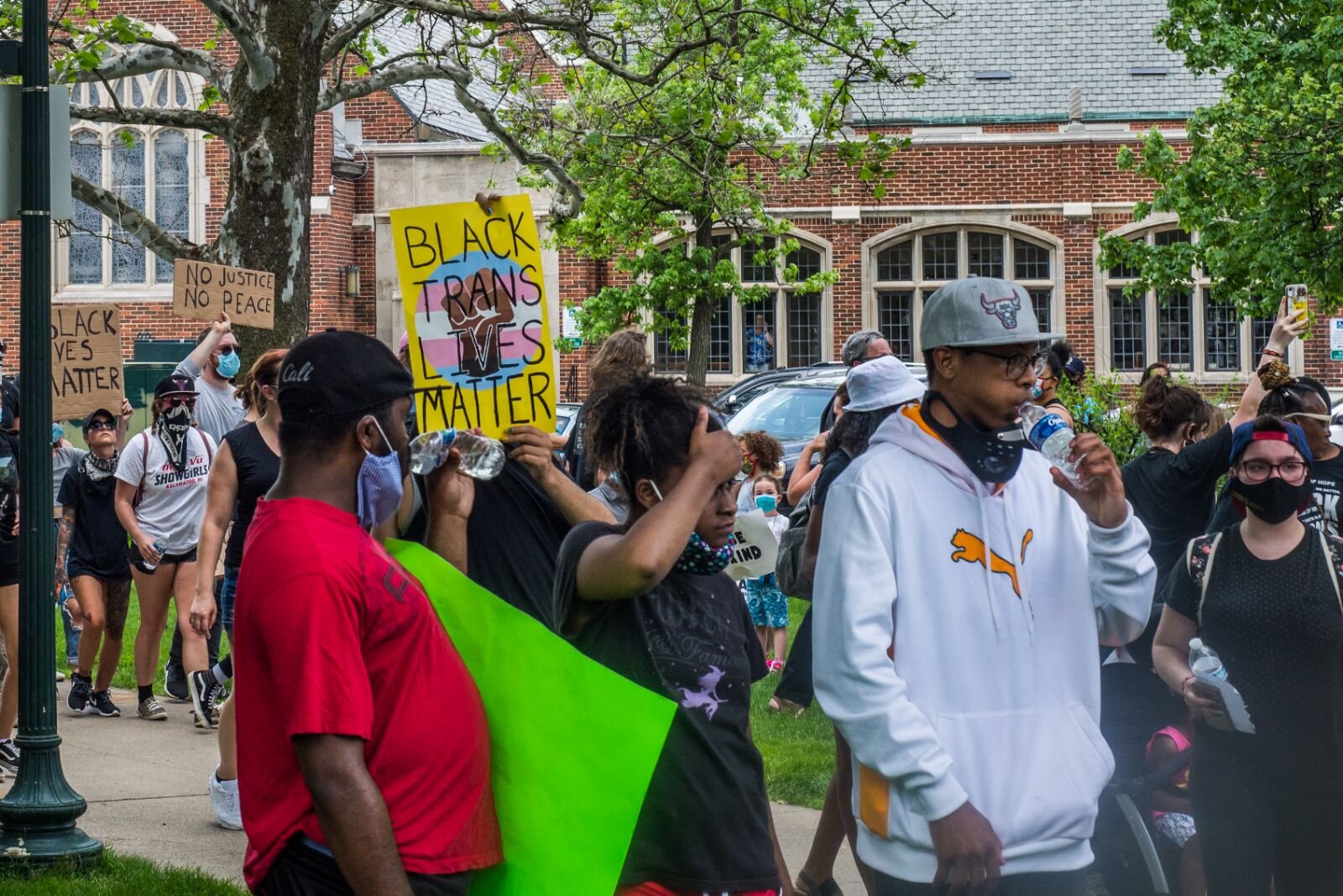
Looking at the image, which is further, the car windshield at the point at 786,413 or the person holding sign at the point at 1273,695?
the car windshield at the point at 786,413

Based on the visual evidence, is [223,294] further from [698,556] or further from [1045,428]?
[1045,428]

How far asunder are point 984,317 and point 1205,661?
5.74ft

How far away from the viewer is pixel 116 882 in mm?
5723

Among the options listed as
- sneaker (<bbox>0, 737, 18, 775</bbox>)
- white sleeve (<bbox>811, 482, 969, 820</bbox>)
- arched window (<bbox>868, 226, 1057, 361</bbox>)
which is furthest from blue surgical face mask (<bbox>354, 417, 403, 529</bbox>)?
arched window (<bbox>868, 226, 1057, 361</bbox>)

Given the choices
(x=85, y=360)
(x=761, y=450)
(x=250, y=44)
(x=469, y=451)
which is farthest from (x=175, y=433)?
(x=469, y=451)

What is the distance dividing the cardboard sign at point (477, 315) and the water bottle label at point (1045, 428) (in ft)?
4.72

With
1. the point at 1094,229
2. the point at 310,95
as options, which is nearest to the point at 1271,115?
the point at 1094,229

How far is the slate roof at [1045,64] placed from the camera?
3266 centimetres

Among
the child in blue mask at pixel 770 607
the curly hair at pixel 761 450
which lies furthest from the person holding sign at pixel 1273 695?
the curly hair at pixel 761 450

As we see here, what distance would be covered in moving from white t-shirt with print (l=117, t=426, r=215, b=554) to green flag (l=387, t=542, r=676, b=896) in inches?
256

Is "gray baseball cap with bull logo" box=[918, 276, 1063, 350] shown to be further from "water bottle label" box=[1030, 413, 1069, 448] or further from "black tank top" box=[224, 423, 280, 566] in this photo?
"black tank top" box=[224, 423, 280, 566]

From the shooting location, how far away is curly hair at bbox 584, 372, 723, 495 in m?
3.32

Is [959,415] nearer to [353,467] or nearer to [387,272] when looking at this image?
[353,467]

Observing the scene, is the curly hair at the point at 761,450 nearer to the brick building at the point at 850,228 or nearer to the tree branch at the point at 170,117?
the tree branch at the point at 170,117
